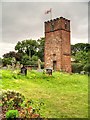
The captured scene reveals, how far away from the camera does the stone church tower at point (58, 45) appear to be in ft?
118

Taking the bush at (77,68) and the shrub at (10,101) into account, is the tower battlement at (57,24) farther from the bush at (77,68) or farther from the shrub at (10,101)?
the shrub at (10,101)

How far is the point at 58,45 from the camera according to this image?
36125 millimetres

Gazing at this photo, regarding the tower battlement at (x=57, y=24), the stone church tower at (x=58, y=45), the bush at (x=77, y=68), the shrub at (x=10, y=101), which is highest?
the tower battlement at (x=57, y=24)

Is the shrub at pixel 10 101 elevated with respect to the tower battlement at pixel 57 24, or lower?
lower

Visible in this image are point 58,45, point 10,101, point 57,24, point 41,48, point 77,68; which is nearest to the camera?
point 10,101

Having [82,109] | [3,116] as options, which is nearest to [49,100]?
[82,109]

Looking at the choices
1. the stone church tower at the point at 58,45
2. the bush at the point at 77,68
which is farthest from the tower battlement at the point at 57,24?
the bush at the point at 77,68

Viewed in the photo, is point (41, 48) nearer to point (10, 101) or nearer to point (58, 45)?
point (58, 45)

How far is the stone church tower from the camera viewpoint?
36062 millimetres

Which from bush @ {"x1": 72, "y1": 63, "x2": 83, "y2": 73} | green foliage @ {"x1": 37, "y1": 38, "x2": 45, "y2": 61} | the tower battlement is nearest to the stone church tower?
the tower battlement

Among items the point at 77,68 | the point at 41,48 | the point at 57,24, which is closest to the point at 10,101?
the point at 57,24

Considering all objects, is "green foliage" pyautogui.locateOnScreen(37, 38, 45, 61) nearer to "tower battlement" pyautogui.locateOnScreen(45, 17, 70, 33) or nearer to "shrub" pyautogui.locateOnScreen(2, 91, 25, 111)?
"tower battlement" pyautogui.locateOnScreen(45, 17, 70, 33)

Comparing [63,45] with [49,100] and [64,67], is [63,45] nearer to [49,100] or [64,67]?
[64,67]

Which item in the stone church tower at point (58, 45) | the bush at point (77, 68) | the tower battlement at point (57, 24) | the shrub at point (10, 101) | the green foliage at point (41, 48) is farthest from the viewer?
the green foliage at point (41, 48)
